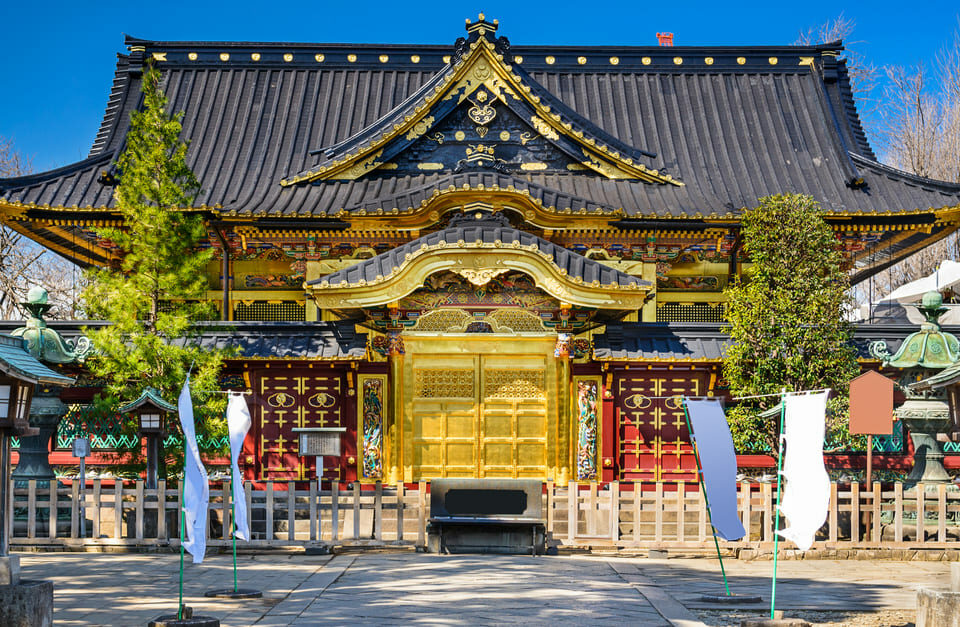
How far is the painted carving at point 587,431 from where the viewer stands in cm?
2069

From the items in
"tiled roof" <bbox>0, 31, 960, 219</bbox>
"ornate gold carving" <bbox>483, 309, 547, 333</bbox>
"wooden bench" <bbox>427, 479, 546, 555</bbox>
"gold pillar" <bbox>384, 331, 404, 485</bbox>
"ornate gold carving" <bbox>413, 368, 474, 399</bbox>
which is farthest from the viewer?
"tiled roof" <bbox>0, 31, 960, 219</bbox>

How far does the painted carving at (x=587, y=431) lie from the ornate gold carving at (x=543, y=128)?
5.94 metres

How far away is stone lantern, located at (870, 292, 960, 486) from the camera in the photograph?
18516 mm

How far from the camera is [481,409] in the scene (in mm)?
21219

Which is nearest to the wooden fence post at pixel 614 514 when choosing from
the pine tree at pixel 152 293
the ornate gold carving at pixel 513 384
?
the ornate gold carving at pixel 513 384

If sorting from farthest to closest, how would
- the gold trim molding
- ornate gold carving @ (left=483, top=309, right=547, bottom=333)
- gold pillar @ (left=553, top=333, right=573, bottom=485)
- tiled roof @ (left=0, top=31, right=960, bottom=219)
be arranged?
tiled roof @ (left=0, top=31, right=960, bottom=219) → gold pillar @ (left=553, top=333, right=573, bottom=485) → ornate gold carving @ (left=483, top=309, right=547, bottom=333) → the gold trim molding

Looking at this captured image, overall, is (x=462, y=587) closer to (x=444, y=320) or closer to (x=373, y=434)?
(x=373, y=434)

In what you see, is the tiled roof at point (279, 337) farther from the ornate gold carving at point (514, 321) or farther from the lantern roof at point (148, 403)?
the lantern roof at point (148, 403)

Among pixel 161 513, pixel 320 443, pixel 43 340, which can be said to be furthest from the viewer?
pixel 320 443

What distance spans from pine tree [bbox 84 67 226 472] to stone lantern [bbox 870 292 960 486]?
39.3ft

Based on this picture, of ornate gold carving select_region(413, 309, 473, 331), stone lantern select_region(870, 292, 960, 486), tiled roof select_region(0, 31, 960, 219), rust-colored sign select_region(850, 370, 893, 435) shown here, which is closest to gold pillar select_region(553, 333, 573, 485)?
ornate gold carving select_region(413, 309, 473, 331)

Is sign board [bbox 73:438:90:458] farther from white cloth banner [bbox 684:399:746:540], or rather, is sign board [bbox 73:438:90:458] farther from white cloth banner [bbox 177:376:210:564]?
white cloth banner [bbox 684:399:746:540]

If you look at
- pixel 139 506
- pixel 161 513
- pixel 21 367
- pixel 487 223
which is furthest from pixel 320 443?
pixel 21 367

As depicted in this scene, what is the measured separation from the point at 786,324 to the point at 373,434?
26.3 ft
